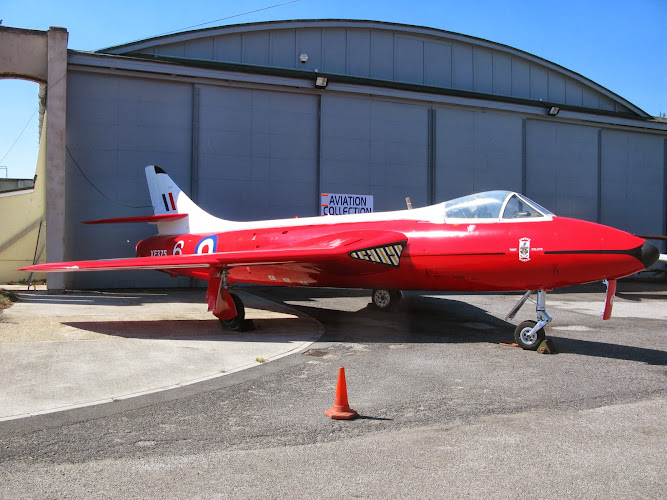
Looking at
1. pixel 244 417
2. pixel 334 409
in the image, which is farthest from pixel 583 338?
pixel 244 417

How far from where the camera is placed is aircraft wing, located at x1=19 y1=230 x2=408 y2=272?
9.19 m

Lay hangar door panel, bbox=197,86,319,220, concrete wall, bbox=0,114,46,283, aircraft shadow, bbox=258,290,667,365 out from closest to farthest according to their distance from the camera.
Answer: aircraft shadow, bbox=258,290,667,365, hangar door panel, bbox=197,86,319,220, concrete wall, bbox=0,114,46,283

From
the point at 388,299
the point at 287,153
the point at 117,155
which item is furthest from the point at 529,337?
the point at 117,155

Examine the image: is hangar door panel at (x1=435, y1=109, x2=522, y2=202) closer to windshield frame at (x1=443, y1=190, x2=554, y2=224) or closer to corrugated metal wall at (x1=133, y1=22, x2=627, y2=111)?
corrugated metal wall at (x1=133, y1=22, x2=627, y2=111)

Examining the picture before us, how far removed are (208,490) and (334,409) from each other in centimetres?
180

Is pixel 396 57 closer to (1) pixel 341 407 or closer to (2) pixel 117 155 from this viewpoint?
(2) pixel 117 155

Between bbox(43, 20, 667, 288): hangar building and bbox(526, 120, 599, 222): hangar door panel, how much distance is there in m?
0.06

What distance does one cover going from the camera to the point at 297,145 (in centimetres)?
1884

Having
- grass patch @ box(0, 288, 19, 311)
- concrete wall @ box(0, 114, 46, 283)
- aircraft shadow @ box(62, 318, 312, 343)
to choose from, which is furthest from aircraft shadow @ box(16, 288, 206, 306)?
concrete wall @ box(0, 114, 46, 283)

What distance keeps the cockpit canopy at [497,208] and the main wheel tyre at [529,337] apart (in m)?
1.84

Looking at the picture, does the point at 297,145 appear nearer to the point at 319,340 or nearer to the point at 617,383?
the point at 319,340

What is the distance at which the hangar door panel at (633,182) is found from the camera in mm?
23547

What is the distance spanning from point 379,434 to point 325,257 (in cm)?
478

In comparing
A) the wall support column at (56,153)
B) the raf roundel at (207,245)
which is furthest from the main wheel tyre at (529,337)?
the wall support column at (56,153)
